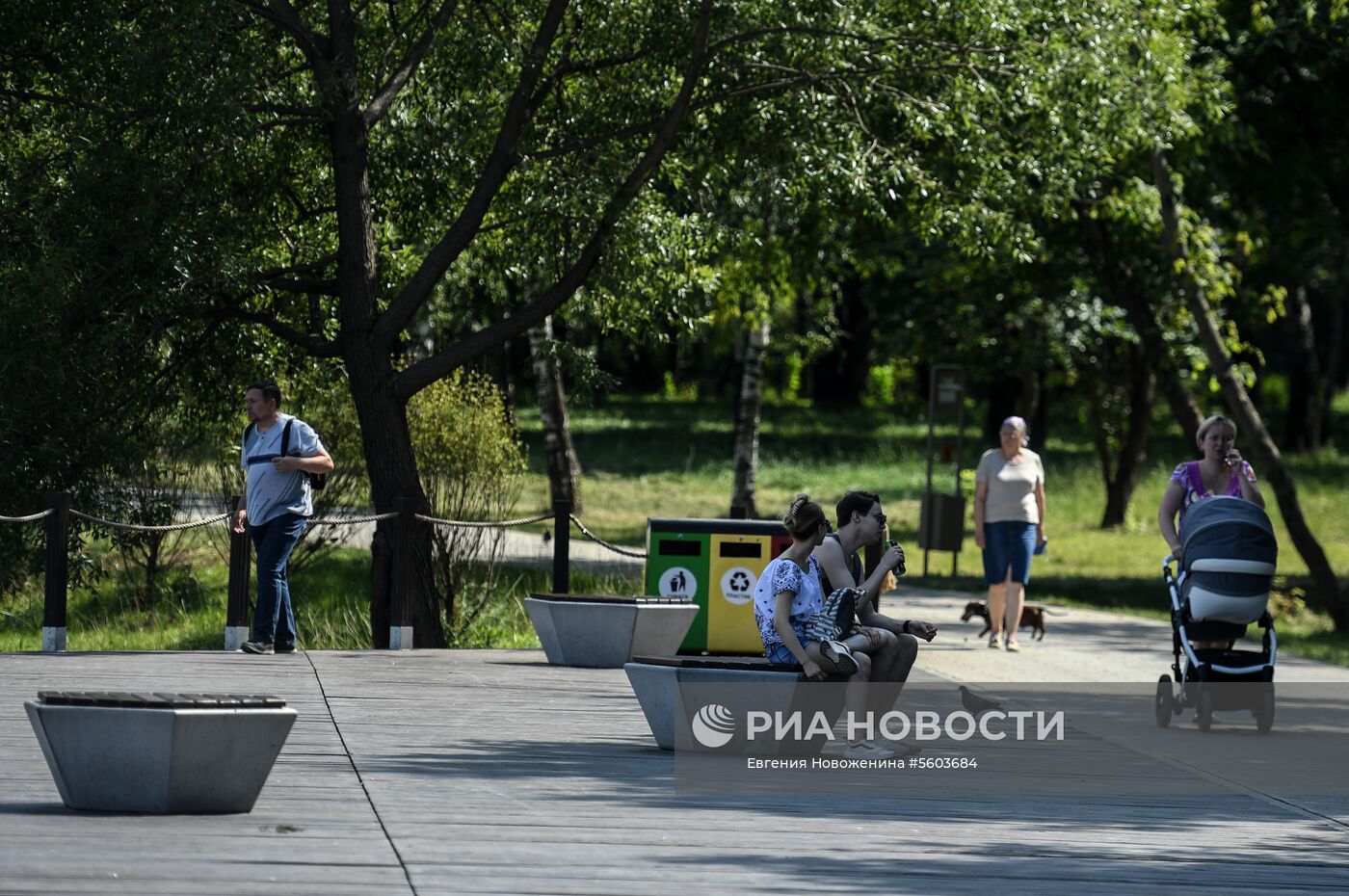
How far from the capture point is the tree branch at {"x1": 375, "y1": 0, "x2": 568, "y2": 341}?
53.1 ft

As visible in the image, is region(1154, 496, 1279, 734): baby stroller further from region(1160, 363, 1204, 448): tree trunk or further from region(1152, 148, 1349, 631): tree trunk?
region(1160, 363, 1204, 448): tree trunk

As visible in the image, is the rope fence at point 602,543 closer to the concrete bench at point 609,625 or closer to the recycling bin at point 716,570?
the recycling bin at point 716,570

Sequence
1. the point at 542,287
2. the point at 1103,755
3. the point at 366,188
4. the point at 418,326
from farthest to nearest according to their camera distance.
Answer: the point at 418,326
the point at 542,287
the point at 366,188
the point at 1103,755

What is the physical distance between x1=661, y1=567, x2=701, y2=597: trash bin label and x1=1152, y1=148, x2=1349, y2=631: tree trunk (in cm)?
815

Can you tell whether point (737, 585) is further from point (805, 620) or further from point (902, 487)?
point (902, 487)

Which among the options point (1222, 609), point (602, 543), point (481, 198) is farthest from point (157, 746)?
point (481, 198)

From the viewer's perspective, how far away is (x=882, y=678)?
9773 millimetres

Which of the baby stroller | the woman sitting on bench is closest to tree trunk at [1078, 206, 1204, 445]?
the baby stroller

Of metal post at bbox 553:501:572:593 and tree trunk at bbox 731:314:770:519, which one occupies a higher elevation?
tree trunk at bbox 731:314:770:519

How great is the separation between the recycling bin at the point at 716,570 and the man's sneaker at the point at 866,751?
486cm

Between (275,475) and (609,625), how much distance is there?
7.80 feet

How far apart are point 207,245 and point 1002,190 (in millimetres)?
6751

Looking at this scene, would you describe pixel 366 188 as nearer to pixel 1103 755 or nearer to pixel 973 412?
pixel 1103 755

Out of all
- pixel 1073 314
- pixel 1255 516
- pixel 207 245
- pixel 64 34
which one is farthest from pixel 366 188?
pixel 1073 314
